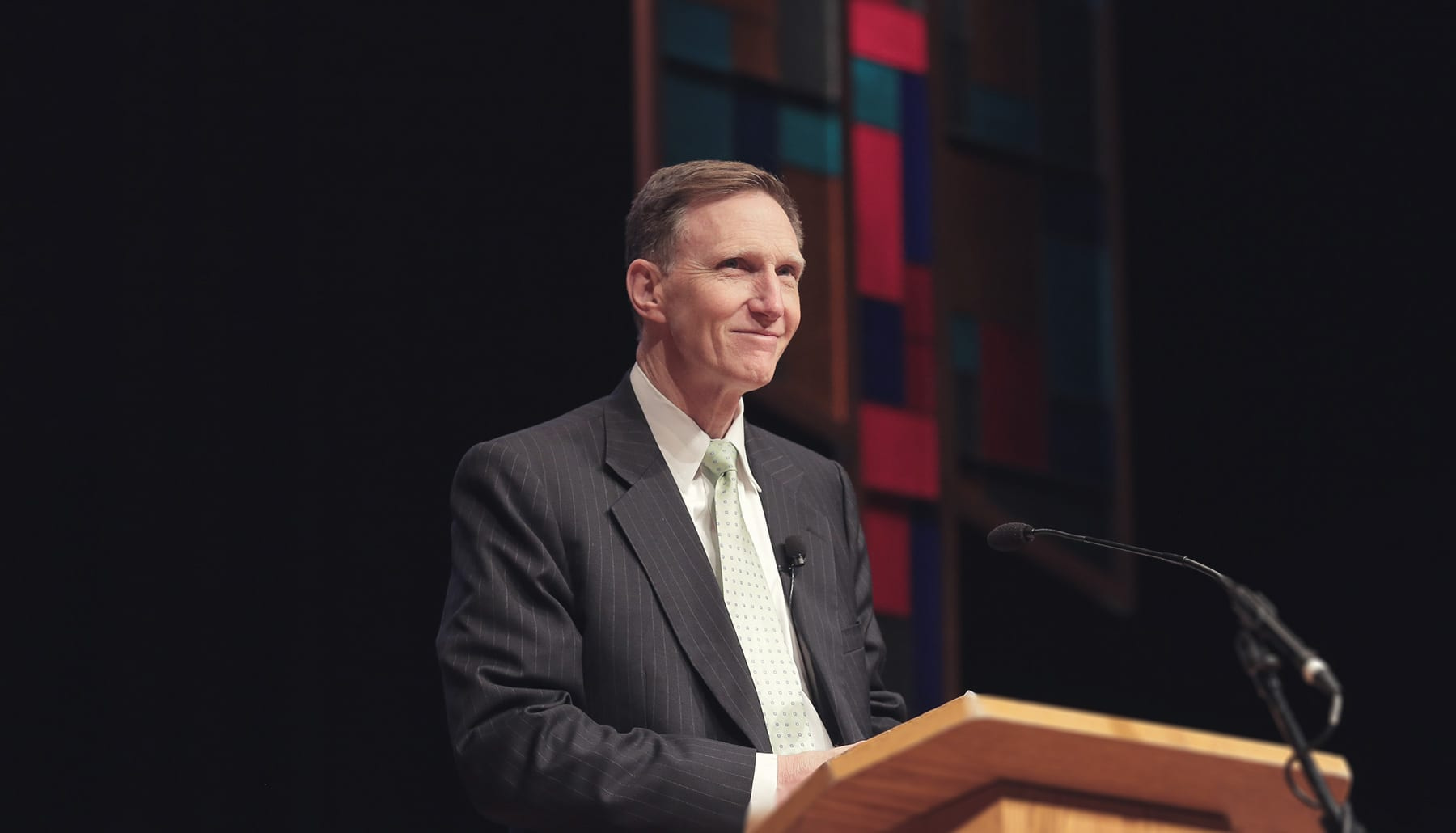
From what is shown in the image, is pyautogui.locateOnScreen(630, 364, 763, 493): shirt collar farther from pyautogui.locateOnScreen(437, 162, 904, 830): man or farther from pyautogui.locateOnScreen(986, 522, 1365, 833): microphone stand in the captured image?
pyautogui.locateOnScreen(986, 522, 1365, 833): microphone stand

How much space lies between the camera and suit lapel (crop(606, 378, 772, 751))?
205cm

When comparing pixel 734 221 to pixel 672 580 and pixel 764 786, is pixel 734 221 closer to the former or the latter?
pixel 672 580

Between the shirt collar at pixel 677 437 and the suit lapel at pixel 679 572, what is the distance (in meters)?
0.03

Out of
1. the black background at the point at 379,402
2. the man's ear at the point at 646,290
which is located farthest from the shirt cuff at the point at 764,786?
the black background at the point at 379,402

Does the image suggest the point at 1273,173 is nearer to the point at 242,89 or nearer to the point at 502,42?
the point at 502,42

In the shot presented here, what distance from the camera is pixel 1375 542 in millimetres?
4297

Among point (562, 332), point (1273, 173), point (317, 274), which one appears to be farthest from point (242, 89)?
point (1273, 173)

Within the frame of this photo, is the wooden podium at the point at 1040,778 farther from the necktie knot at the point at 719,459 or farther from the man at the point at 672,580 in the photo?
the necktie knot at the point at 719,459

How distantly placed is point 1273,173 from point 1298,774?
11.2 ft

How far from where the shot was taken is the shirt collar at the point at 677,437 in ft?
7.53

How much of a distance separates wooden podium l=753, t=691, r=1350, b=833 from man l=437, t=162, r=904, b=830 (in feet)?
1.71

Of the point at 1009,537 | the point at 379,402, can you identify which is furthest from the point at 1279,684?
the point at 379,402

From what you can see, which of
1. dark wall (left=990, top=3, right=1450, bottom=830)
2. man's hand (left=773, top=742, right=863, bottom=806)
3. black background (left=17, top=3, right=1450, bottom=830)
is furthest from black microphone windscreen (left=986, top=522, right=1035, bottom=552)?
dark wall (left=990, top=3, right=1450, bottom=830)

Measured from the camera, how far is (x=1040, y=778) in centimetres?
126
